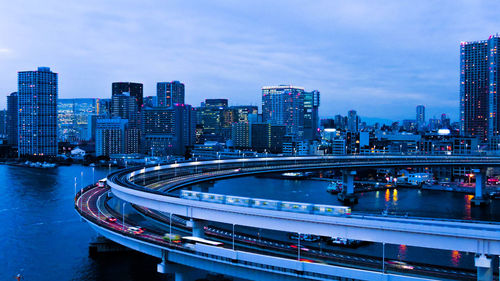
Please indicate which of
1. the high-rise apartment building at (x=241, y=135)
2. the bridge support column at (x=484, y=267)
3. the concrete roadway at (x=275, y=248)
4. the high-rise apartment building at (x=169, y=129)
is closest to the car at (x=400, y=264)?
the concrete roadway at (x=275, y=248)

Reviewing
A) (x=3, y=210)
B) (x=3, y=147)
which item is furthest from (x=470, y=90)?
(x=3, y=147)

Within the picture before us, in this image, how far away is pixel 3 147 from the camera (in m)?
132

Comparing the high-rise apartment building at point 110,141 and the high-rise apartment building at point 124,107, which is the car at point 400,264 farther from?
the high-rise apartment building at point 124,107

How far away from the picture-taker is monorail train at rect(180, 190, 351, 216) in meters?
15.5

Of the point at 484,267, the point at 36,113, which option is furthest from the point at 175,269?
the point at 36,113

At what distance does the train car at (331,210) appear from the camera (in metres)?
15.3

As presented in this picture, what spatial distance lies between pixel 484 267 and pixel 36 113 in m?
128

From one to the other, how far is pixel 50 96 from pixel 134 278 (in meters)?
117

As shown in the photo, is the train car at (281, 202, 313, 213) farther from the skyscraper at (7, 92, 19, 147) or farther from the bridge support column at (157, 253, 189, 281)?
the skyscraper at (7, 92, 19, 147)

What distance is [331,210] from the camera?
51.3 ft

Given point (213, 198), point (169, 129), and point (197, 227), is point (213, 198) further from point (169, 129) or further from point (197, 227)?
point (169, 129)

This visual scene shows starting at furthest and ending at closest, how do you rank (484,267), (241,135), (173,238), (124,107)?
(124,107)
(241,135)
(173,238)
(484,267)

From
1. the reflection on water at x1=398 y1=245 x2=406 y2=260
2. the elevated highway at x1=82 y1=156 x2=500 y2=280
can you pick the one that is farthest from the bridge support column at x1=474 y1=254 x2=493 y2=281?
the reflection on water at x1=398 y1=245 x2=406 y2=260

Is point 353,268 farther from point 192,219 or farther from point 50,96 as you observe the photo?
point 50,96
